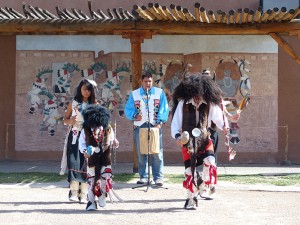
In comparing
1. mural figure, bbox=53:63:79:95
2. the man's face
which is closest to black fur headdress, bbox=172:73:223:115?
the man's face

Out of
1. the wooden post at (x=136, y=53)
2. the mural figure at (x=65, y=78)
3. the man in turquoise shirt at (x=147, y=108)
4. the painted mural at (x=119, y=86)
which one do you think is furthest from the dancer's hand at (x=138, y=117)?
the mural figure at (x=65, y=78)

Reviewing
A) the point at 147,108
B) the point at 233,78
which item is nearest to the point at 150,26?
the point at 147,108

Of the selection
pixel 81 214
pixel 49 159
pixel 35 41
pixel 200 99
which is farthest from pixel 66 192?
pixel 35 41

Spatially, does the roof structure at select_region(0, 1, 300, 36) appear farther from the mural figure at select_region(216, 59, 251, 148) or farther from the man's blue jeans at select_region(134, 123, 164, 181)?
the mural figure at select_region(216, 59, 251, 148)

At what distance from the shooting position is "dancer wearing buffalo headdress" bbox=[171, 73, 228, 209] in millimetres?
9383

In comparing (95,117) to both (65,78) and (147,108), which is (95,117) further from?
(65,78)

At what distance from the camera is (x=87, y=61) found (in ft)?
50.3

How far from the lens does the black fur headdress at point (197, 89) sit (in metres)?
9.43

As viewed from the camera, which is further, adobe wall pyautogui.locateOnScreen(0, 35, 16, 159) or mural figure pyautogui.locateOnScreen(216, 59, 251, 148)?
adobe wall pyautogui.locateOnScreen(0, 35, 16, 159)

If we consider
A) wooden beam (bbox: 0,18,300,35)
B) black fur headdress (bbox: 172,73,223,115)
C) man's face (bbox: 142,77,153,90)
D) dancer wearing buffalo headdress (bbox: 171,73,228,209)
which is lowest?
dancer wearing buffalo headdress (bbox: 171,73,228,209)

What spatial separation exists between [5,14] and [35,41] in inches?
108

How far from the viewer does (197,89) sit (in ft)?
30.9

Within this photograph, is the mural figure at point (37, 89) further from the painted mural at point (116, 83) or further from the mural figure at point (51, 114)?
the mural figure at point (51, 114)

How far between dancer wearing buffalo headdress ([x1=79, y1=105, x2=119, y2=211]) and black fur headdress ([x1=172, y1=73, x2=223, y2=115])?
3.52 ft
